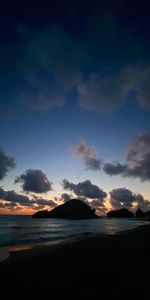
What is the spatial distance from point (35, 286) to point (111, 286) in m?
3.03

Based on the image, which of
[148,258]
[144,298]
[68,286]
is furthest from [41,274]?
[148,258]

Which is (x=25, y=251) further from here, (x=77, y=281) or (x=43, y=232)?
(x=43, y=232)

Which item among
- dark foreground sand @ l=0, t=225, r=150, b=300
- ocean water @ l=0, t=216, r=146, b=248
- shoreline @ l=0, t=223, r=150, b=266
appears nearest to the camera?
dark foreground sand @ l=0, t=225, r=150, b=300

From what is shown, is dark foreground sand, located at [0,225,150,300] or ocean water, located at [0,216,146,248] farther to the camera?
ocean water, located at [0,216,146,248]

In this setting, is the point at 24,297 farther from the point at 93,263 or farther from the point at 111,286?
the point at 93,263

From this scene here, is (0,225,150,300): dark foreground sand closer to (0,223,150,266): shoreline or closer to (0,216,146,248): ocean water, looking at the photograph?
(0,223,150,266): shoreline

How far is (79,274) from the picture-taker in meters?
11.0

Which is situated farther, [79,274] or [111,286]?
[79,274]

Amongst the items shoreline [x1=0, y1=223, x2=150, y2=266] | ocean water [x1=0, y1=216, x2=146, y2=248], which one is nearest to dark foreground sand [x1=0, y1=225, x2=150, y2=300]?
shoreline [x1=0, y1=223, x2=150, y2=266]

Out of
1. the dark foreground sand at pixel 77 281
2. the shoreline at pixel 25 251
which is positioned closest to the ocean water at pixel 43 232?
the shoreline at pixel 25 251

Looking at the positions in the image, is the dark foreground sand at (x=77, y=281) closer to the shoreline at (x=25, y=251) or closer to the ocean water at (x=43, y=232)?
the shoreline at (x=25, y=251)

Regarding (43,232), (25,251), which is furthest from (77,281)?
(43,232)

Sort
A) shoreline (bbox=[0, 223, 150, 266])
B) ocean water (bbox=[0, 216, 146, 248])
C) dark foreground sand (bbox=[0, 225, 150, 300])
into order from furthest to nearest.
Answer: ocean water (bbox=[0, 216, 146, 248]) → shoreline (bbox=[0, 223, 150, 266]) → dark foreground sand (bbox=[0, 225, 150, 300])

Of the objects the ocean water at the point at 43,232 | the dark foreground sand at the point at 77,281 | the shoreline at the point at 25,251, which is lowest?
the ocean water at the point at 43,232
